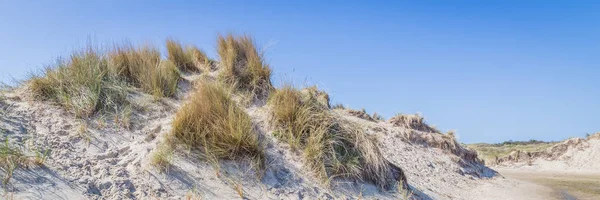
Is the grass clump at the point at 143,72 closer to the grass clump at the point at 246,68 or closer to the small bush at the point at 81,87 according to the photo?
the small bush at the point at 81,87

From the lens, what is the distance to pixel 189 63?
967 centimetres

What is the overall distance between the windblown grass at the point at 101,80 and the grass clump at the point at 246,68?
1.05m

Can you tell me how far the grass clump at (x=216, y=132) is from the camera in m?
5.69

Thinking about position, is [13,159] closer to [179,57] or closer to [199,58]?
[179,57]

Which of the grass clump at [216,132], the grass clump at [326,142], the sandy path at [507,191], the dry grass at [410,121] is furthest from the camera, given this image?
the dry grass at [410,121]

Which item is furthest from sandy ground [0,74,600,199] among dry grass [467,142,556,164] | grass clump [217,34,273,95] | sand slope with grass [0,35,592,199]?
dry grass [467,142,556,164]

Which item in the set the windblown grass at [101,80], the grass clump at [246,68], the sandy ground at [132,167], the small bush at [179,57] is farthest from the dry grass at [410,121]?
the windblown grass at [101,80]

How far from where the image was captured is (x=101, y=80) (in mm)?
6699

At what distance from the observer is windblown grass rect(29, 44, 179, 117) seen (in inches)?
242

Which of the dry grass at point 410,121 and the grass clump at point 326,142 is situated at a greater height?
Result: the dry grass at point 410,121

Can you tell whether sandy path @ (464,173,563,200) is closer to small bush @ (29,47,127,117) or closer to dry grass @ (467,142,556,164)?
small bush @ (29,47,127,117)

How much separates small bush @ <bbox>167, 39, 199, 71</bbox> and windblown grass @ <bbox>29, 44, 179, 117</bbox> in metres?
0.98

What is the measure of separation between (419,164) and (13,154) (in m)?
8.12

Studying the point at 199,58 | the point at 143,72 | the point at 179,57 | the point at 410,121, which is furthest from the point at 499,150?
the point at 143,72
